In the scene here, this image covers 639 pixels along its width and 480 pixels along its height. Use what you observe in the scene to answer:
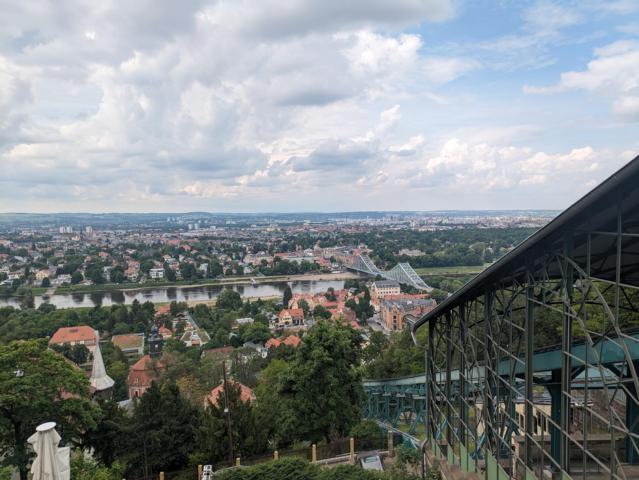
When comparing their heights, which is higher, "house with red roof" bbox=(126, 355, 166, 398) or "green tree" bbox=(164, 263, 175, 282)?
"house with red roof" bbox=(126, 355, 166, 398)

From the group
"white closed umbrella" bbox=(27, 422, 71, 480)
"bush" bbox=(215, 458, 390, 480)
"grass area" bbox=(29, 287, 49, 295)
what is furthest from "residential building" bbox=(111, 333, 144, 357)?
"grass area" bbox=(29, 287, 49, 295)

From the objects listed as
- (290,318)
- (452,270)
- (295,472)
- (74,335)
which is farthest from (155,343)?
(452,270)

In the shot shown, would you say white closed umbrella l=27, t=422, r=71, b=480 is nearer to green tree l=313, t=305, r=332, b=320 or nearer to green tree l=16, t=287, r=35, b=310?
green tree l=313, t=305, r=332, b=320

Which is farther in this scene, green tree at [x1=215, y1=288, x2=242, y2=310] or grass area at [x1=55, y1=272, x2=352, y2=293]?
grass area at [x1=55, y1=272, x2=352, y2=293]

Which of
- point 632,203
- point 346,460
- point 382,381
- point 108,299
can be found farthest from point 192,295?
point 632,203

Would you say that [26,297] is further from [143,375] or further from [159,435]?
[159,435]

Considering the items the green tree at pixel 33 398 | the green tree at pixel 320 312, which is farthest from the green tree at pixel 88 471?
the green tree at pixel 320 312

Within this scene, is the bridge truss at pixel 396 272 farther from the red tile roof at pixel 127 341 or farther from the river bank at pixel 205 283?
the red tile roof at pixel 127 341

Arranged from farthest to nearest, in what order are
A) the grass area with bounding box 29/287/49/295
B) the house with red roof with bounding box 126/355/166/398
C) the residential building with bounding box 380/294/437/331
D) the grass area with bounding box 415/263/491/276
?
the grass area with bounding box 415/263/491/276 → the grass area with bounding box 29/287/49/295 → the residential building with bounding box 380/294/437/331 → the house with red roof with bounding box 126/355/166/398
